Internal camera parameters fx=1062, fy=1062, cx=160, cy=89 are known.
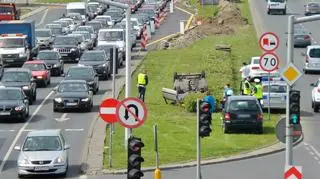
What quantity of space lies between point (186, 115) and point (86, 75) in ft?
31.6

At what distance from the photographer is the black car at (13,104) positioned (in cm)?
4347

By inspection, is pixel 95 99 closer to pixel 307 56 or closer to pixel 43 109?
pixel 43 109

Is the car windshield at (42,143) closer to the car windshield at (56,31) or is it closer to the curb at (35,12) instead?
the car windshield at (56,31)

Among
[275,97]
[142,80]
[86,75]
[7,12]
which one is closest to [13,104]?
[142,80]

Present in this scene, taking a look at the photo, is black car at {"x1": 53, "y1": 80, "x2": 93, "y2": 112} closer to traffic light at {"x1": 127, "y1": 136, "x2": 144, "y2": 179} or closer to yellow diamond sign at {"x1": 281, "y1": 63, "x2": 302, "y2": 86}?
yellow diamond sign at {"x1": 281, "y1": 63, "x2": 302, "y2": 86}

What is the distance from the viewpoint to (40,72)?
185ft

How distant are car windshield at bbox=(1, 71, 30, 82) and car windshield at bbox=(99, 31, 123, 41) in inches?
747

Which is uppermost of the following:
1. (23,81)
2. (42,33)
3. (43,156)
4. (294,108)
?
(42,33)

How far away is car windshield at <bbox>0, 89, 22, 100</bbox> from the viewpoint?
146ft

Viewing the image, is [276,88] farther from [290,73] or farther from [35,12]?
[35,12]

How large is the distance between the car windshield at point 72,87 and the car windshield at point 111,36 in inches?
866

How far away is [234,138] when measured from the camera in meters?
39.5

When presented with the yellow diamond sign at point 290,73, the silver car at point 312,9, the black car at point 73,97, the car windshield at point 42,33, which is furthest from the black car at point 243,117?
the silver car at point 312,9

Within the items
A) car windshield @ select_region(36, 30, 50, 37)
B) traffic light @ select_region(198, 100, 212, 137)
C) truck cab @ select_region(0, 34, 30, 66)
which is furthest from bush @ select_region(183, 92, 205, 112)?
car windshield @ select_region(36, 30, 50, 37)
